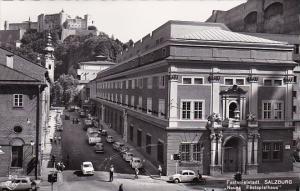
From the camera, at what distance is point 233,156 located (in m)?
43.8

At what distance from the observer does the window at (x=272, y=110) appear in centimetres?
4447

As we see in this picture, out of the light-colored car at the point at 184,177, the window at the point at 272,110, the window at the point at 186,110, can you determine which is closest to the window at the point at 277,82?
the window at the point at 272,110

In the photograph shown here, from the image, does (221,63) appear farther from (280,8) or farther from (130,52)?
(130,52)

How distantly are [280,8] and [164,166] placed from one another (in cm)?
3581

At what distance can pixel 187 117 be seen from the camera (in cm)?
4206

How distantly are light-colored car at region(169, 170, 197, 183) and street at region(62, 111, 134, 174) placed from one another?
6.81 meters

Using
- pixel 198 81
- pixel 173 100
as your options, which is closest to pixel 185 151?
pixel 173 100

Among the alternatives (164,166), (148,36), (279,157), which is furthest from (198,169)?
(148,36)

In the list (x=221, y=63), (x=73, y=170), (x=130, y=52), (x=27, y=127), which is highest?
(x=130, y=52)

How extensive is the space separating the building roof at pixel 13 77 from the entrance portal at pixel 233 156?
72.4ft

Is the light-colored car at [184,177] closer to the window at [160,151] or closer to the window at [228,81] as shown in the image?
the window at [160,151]

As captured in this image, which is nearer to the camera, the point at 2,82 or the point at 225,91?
the point at 2,82

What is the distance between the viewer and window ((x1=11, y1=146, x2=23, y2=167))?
38094 millimetres

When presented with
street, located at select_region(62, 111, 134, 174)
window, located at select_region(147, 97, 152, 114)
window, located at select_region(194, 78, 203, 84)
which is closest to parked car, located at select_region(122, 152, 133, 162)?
street, located at select_region(62, 111, 134, 174)
